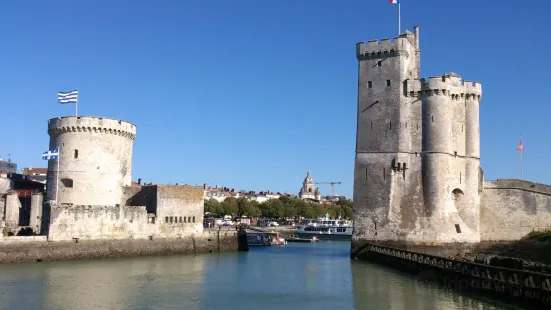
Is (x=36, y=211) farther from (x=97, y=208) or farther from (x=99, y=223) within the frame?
(x=99, y=223)

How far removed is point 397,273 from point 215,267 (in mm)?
10559

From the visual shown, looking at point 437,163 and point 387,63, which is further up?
point 387,63

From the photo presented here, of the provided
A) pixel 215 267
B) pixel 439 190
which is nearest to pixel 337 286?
pixel 215 267

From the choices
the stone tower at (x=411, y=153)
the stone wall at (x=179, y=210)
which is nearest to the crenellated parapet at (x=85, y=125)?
the stone wall at (x=179, y=210)

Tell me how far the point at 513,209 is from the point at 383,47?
527 inches

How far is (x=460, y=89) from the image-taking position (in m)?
35.2

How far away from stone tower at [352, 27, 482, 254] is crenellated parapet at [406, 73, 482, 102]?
2.5 inches

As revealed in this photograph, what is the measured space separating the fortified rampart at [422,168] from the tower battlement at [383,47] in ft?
0.22

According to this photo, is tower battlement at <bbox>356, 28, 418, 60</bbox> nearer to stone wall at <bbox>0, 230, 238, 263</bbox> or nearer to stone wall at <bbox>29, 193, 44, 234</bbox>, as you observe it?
stone wall at <bbox>0, 230, 238, 263</bbox>

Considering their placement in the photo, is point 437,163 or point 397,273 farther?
point 437,163

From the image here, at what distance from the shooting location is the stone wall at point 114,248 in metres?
30.8

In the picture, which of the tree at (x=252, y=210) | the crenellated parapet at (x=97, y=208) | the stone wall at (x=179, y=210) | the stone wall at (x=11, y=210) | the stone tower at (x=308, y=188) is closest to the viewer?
the crenellated parapet at (x=97, y=208)

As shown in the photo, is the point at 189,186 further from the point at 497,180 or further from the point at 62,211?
the point at 497,180

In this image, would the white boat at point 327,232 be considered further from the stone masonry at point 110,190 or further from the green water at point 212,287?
the green water at point 212,287
